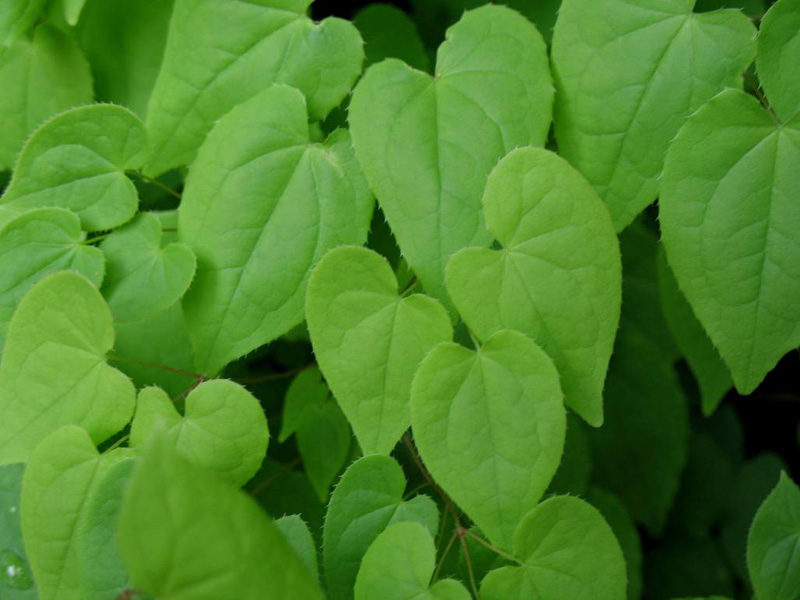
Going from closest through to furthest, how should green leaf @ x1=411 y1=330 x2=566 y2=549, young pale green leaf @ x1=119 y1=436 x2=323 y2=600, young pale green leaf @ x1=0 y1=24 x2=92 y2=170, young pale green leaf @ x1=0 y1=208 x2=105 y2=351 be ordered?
1. young pale green leaf @ x1=119 y1=436 x2=323 y2=600
2. green leaf @ x1=411 y1=330 x2=566 y2=549
3. young pale green leaf @ x1=0 y1=208 x2=105 y2=351
4. young pale green leaf @ x1=0 y1=24 x2=92 y2=170

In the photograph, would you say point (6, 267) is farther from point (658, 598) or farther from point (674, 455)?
point (658, 598)

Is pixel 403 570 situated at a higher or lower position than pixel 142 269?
lower

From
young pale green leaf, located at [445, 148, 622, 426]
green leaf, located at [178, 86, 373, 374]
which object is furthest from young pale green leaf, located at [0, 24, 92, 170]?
young pale green leaf, located at [445, 148, 622, 426]

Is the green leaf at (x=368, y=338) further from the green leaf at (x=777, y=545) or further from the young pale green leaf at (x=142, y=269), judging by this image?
the green leaf at (x=777, y=545)

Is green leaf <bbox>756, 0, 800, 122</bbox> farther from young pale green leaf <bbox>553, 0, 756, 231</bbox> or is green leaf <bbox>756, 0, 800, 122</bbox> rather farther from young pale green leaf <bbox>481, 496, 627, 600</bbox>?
young pale green leaf <bbox>481, 496, 627, 600</bbox>

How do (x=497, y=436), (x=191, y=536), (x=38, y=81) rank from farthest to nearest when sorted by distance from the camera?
(x=38, y=81) < (x=497, y=436) < (x=191, y=536)

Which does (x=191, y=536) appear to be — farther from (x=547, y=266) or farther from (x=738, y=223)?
(x=738, y=223)

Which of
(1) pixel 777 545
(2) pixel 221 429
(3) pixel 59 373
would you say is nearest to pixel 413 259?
(2) pixel 221 429
